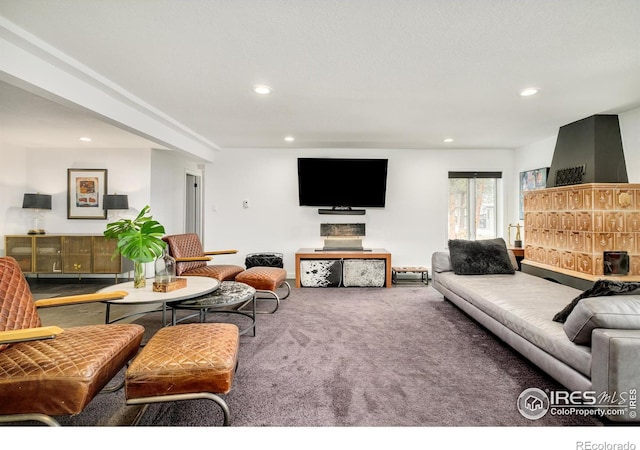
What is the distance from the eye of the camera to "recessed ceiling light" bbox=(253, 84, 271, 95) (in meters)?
3.02

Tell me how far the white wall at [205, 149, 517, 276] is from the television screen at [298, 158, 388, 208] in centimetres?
30

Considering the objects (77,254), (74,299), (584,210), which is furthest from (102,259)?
(584,210)

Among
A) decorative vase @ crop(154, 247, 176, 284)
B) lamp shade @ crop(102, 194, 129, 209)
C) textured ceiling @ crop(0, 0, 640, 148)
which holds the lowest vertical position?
decorative vase @ crop(154, 247, 176, 284)

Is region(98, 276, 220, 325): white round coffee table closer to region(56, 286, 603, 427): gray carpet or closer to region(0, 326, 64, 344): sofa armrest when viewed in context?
region(56, 286, 603, 427): gray carpet

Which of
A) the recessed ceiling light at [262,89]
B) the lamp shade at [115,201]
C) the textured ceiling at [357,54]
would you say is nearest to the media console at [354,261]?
the textured ceiling at [357,54]

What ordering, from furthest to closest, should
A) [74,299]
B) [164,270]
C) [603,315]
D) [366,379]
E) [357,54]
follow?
[164,270] → [357,54] → [366,379] → [74,299] → [603,315]

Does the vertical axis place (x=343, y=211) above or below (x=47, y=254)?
above

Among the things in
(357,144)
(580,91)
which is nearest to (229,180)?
(357,144)

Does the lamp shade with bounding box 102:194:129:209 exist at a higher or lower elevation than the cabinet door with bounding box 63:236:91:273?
higher

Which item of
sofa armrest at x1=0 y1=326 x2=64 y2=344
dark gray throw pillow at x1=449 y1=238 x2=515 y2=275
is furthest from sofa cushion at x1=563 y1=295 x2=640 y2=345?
sofa armrest at x1=0 y1=326 x2=64 y2=344

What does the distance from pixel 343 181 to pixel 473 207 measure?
8.06ft

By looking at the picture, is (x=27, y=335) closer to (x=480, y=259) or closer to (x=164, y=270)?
(x=164, y=270)

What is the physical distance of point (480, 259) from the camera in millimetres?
3871

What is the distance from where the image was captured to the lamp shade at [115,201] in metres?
5.31
